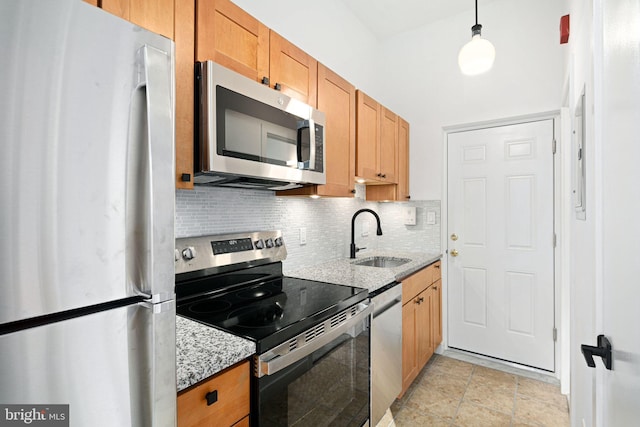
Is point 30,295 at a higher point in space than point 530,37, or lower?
lower

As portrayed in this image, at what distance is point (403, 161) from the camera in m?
3.08

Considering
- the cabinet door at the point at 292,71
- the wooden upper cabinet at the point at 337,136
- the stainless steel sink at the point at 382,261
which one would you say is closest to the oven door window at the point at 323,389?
the wooden upper cabinet at the point at 337,136

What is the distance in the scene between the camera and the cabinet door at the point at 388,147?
2.66 metres

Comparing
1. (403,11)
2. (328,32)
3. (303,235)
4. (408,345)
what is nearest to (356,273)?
(303,235)

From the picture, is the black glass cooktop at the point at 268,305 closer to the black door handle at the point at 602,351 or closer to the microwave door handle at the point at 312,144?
the microwave door handle at the point at 312,144

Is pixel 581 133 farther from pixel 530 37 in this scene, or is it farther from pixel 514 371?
pixel 514 371

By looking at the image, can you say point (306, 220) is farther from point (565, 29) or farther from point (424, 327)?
point (565, 29)

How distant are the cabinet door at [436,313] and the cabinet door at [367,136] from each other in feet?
3.84

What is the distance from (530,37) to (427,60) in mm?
856

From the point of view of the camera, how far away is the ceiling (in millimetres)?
2791

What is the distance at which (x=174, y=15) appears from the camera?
1117mm

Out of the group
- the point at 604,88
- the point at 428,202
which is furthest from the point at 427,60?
the point at 604,88

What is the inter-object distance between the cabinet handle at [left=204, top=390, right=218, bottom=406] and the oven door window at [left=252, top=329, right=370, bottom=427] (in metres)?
0.15

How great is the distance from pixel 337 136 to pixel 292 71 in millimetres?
528
